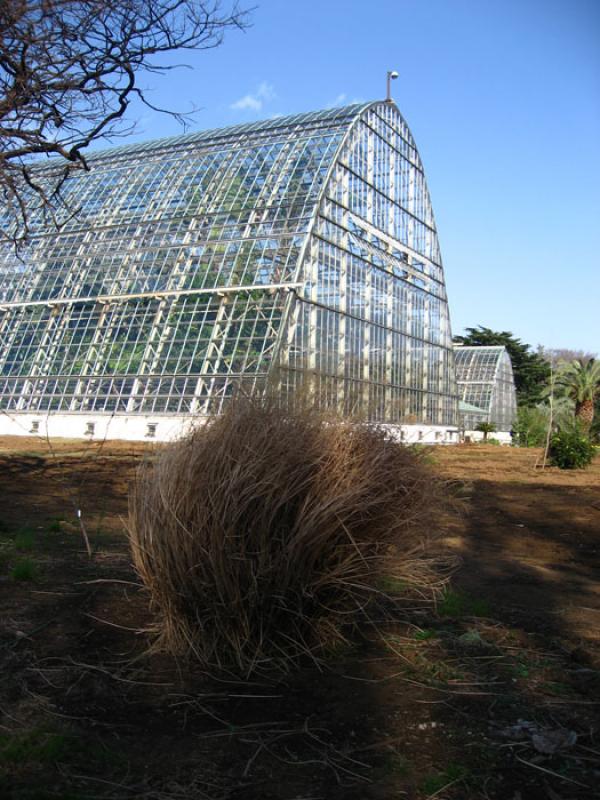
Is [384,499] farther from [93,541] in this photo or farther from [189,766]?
[93,541]

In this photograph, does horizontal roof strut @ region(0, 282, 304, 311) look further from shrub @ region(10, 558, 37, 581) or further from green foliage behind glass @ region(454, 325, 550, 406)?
green foliage behind glass @ region(454, 325, 550, 406)

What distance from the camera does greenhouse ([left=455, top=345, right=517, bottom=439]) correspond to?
57562 mm

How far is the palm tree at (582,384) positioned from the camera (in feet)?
140

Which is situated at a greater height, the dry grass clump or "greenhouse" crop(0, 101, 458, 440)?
"greenhouse" crop(0, 101, 458, 440)

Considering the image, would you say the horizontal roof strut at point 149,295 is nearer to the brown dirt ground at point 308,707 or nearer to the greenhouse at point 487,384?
the brown dirt ground at point 308,707

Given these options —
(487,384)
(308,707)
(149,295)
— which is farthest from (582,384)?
(308,707)

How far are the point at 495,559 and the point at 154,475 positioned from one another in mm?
5443

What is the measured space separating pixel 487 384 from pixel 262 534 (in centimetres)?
5553

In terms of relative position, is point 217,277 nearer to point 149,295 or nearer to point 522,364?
point 149,295

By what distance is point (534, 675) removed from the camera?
4531mm

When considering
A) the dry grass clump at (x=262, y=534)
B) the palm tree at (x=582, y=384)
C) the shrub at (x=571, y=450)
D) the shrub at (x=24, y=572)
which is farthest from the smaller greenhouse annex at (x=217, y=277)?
the dry grass clump at (x=262, y=534)

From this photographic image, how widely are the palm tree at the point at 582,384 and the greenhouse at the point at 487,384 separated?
10737 mm

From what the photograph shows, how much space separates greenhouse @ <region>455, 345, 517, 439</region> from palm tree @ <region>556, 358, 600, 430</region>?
1074 cm

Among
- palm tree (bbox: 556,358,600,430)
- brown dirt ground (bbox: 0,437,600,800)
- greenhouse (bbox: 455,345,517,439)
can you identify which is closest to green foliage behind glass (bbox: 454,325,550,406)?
greenhouse (bbox: 455,345,517,439)
